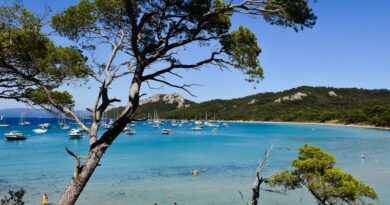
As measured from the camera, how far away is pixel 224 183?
39219mm

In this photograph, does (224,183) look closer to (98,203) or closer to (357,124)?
(98,203)

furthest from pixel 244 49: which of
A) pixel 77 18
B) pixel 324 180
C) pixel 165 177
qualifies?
pixel 165 177

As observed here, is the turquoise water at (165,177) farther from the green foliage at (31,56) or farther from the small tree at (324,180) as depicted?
the green foliage at (31,56)

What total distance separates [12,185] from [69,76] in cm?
3055

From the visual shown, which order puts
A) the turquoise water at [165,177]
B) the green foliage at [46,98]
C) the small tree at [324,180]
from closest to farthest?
the green foliage at [46,98]
the small tree at [324,180]
the turquoise water at [165,177]

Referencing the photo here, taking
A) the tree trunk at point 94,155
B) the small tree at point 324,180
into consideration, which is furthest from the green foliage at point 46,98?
the small tree at point 324,180

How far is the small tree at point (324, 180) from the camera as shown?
1886 cm

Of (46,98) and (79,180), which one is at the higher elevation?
(46,98)

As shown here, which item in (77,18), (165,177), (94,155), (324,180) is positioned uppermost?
(77,18)

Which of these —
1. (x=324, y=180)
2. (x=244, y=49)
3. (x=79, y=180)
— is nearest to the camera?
(x=79, y=180)

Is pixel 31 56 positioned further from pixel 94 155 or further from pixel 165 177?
pixel 165 177

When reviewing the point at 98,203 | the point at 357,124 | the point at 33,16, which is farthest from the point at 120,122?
the point at 357,124

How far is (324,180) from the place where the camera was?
19734 millimetres

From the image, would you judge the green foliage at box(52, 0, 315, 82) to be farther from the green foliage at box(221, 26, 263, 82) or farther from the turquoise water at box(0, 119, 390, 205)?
the turquoise water at box(0, 119, 390, 205)
